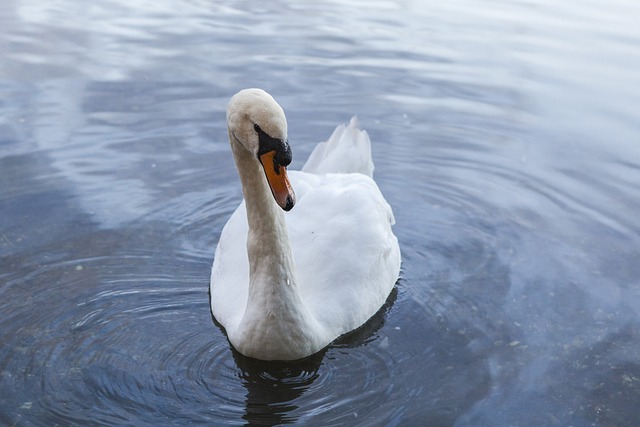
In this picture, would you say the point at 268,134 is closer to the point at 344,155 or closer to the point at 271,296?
the point at 271,296

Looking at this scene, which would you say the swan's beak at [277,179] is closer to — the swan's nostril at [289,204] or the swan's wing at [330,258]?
the swan's nostril at [289,204]

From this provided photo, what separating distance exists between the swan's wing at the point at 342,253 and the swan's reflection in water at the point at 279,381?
157mm

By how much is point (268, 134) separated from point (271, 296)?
1.25 meters

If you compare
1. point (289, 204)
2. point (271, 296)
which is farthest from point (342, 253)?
point (289, 204)

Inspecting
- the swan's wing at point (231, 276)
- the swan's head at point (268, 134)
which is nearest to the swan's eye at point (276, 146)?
the swan's head at point (268, 134)

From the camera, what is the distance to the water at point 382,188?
6.34m

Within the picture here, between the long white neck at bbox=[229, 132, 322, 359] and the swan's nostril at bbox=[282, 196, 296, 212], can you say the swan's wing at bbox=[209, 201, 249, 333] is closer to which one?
the long white neck at bbox=[229, 132, 322, 359]

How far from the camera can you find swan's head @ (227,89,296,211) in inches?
231

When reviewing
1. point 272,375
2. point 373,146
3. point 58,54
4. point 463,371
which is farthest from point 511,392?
point 58,54

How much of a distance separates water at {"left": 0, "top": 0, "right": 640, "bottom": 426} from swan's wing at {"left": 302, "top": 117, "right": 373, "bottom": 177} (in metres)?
0.64

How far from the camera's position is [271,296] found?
6578 mm

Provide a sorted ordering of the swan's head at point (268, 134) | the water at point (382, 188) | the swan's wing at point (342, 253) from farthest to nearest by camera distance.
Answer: the swan's wing at point (342, 253), the water at point (382, 188), the swan's head at point (268, 134)

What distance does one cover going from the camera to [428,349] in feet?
22.6

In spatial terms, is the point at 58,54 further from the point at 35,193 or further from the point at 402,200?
the point at 402,200
